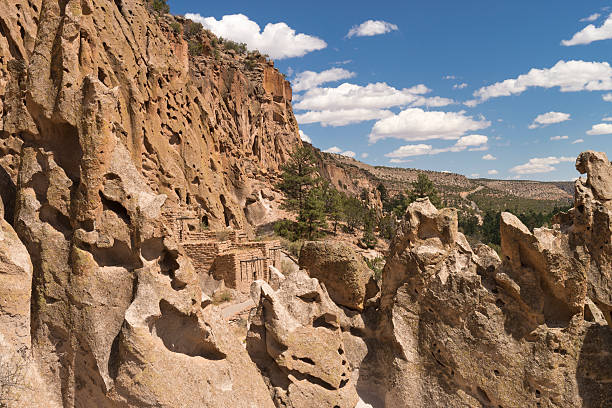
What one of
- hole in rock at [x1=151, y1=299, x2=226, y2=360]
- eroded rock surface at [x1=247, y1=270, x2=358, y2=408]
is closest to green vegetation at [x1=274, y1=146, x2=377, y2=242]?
eroded rock surface at [x1=247, y1=270, x2=358, y2=408]

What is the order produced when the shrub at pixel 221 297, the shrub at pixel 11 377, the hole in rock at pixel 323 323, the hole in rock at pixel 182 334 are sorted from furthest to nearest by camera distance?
the shrub at pixel 221 297, the hole in rock at pixel 323 323, the hole in rock at pixel 182 334, the shrub at pixel 11 377

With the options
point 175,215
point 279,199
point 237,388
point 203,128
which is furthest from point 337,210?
point 237,388

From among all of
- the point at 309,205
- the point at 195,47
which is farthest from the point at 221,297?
the point at 195,47

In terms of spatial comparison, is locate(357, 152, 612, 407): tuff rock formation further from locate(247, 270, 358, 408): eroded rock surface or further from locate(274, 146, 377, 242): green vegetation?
locate(274, 146, 377, 242): green vegetation

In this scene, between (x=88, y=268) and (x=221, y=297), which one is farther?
(x=221, y=297)

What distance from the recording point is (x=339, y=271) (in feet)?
25.4

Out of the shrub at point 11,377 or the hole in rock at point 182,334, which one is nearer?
the shrub at point 11,377

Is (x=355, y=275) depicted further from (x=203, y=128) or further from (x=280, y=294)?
(x=203, y=128)

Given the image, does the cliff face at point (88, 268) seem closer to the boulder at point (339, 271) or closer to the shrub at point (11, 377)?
the shrub at point (11, 377)

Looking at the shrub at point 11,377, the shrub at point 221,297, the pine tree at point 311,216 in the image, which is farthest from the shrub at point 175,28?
the shrub at point 11,377

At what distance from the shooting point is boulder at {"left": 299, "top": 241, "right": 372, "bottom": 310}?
7.70 meters

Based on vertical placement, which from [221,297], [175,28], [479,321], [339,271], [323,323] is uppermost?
[175,28]

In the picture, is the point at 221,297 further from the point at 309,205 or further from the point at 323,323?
the point at 309,205

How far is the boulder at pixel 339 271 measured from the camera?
770 centimetres
